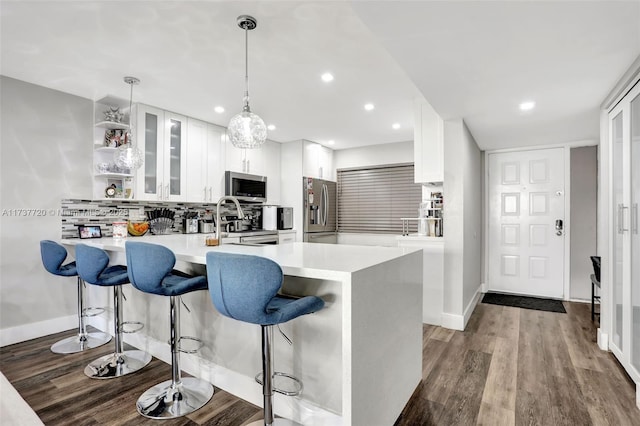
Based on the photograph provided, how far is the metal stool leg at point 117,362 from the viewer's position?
8.01ft

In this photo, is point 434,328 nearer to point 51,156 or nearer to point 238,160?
point 238,160

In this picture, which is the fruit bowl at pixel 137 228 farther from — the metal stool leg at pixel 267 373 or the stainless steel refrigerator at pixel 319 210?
the metal stool leg at pixel 267 373

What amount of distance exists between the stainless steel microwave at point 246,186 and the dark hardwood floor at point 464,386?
7.79 ft

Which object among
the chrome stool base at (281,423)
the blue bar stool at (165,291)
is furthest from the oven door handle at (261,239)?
the chrome stool base at (281,423)

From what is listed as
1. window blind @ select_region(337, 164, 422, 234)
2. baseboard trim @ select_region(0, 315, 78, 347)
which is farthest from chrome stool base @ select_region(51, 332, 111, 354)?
window blind @ select_region(337, 164, 422, 234)

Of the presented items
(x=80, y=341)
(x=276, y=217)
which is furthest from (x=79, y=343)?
(x=276, y=217)

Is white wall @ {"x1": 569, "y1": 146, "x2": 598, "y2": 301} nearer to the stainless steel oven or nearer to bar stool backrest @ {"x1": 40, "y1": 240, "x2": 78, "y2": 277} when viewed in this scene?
the stainless steel oven

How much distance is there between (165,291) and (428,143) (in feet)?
9.97

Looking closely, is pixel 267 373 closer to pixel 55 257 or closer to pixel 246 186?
pixel 55 257

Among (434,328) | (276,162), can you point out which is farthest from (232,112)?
(434,328)

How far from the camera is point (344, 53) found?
99.9 inches

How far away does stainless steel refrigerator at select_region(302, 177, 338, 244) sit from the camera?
5445 mm

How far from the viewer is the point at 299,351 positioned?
73.4 inches

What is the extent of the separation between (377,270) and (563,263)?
4246 millimetres
